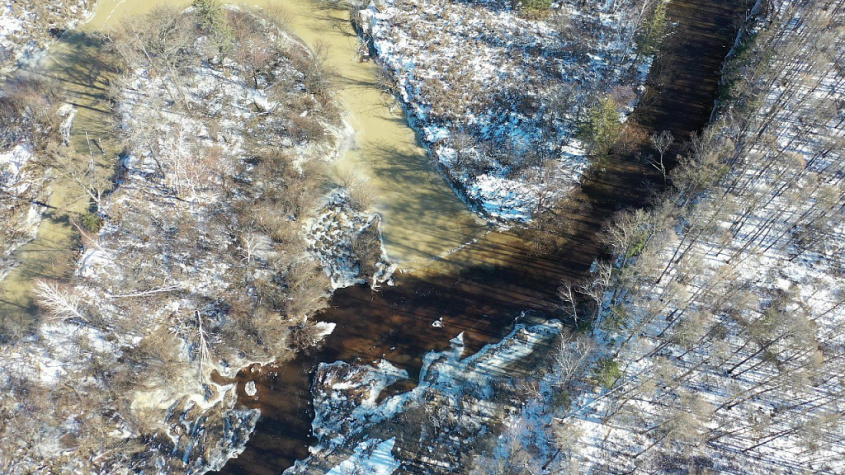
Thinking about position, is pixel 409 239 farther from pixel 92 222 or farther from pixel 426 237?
pixel 92 222

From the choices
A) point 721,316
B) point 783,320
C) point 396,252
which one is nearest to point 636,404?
point 721,316

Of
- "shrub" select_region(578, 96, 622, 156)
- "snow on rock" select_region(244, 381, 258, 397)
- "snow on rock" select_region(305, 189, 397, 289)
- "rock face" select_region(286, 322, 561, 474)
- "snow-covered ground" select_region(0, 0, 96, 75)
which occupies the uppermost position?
"shrub" select_region(578, 96, 622, 156)

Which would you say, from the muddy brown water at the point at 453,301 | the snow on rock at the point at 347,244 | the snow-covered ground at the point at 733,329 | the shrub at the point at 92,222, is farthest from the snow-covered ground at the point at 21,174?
the snow-covered ground at the point at 733,329

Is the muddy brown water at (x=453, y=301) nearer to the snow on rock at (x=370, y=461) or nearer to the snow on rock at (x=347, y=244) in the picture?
the snow on rock at (x=347, y=244)

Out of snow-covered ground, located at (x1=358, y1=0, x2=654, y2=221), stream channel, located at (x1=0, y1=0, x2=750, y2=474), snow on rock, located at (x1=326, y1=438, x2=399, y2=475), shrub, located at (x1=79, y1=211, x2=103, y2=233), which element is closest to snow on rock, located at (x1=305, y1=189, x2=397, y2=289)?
stream channel, located at (x1=0, y1=0, x2=750, y2=474)

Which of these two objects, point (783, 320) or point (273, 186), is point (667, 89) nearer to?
point (783, 320)

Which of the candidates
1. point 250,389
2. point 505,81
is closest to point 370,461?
point 250,389

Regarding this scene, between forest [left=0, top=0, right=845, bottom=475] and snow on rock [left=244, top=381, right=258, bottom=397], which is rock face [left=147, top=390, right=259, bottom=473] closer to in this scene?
forest [left=0, top=0, right=845, bottom=475]
